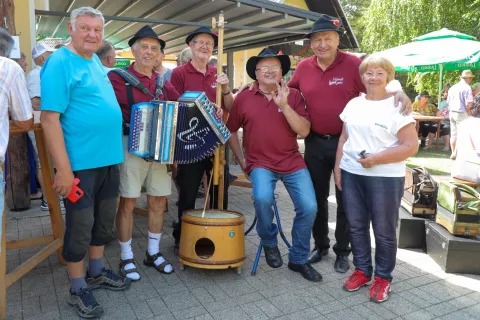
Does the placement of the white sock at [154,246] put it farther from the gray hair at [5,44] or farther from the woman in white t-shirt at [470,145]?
the woman in white t-shirt at [470,145]

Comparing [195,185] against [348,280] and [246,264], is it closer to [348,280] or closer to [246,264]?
[246,264]

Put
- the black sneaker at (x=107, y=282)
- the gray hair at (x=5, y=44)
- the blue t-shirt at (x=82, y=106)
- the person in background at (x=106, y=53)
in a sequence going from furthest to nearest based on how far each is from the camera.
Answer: the person in background at (x=106, y=53) → the black sneaker at (x=107, y=282) → the blue t-shirt at (x=82, y=106) → the gray hair at (x=5, y=44)

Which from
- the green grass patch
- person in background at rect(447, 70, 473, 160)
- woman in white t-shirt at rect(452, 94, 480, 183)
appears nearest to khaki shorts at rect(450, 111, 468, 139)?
person in background at rect(447, 70, 473, 160)

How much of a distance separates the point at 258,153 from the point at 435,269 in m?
1.96

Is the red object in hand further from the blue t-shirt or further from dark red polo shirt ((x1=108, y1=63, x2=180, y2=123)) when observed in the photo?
dark red polo shirt ((x1=108, y1=63, x2=180, y2=123))

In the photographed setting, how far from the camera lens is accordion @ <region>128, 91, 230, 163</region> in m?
3.13

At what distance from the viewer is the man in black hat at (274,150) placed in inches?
140

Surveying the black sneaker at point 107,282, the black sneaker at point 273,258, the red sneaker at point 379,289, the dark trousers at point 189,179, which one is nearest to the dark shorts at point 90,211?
the black sneaker at point 107,282

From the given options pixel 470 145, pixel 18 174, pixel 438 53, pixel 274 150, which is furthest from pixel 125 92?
pixel 438 53

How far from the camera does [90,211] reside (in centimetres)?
292

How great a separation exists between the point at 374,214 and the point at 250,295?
1.14m

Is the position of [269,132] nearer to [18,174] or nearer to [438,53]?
[18,174]

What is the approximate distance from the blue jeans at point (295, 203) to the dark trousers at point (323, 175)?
153mm

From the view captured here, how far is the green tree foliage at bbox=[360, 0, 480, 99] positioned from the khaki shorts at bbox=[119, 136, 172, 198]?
15.3 m
